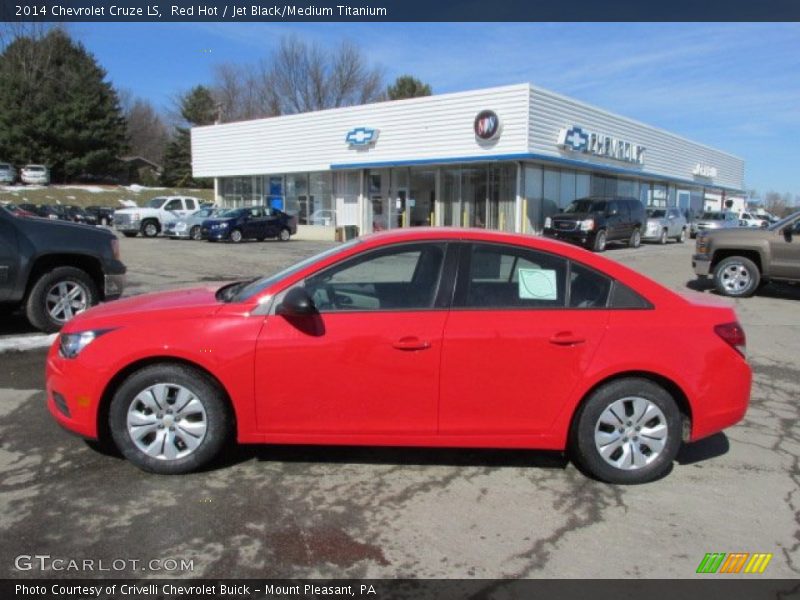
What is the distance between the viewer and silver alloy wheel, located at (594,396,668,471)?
13.0 ft

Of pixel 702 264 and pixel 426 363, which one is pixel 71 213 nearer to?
pixel 702 264

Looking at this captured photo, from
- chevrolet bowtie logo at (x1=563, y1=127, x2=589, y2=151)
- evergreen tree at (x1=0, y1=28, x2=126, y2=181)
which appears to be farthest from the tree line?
chevrolet bowtie logo at (x1=563, y1=127, x2=589, y2=151)

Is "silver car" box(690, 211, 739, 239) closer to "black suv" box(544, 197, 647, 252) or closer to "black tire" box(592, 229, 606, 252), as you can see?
"black suv" box(544, 197, 647, 252)

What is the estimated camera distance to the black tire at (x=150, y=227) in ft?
94.1

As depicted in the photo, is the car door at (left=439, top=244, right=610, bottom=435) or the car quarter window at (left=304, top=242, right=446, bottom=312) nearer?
the car door at (left=439, top=244, right=610, bottom=435)

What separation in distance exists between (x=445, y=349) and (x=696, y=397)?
1594mm

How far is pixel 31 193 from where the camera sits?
153ft

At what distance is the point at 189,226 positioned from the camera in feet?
90.9

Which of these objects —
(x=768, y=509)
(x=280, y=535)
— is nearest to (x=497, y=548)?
(x=280, y=535)

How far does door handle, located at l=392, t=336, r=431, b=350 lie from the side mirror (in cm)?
53

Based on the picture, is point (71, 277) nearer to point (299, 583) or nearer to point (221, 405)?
point (221, 405)

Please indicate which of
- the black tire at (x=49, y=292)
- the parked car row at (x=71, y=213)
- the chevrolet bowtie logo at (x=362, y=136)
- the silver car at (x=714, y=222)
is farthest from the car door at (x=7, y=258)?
the silver car at (x=714, y=222)

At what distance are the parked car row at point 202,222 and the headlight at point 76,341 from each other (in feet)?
73.8

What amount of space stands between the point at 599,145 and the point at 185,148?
52940 millimetres
